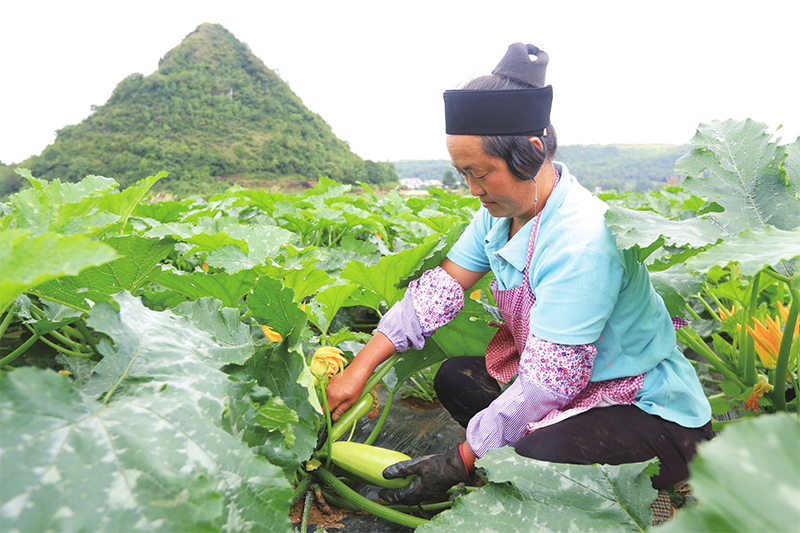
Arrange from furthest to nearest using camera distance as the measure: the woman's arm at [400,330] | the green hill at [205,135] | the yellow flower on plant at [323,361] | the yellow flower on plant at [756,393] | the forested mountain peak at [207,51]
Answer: the forested mountain peak at [207,51] < the green hill at [205,135] < the yellow flower on plant at [756,393] < the woman's arm at [400,330] < the yellow flower on plant at [323,361]

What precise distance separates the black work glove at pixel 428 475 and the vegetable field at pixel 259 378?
0.26 ft

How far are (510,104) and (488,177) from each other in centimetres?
23

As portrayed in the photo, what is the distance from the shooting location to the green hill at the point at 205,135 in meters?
45.2

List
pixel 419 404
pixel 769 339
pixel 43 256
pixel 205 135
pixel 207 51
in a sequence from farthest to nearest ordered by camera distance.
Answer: pixel 207 51 → pixel 205 135 → pixel 419 404 → pixel 769 339 → pixel 43 256

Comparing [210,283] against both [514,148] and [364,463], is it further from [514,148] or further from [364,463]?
[514,148]

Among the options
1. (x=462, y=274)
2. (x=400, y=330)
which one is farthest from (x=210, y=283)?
(x=462, y=274)

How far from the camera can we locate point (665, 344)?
5.18 ft

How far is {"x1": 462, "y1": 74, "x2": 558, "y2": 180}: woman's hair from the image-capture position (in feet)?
4.99

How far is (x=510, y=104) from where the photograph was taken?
1532mm

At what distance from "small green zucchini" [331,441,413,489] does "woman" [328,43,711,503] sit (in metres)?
0.04

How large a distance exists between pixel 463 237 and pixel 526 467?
40.4 inches

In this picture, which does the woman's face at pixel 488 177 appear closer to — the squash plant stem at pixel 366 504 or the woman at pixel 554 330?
the woman at pixel 554 330

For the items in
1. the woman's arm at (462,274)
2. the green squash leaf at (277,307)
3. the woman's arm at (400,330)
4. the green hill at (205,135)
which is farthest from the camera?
the green hill at (205,135)

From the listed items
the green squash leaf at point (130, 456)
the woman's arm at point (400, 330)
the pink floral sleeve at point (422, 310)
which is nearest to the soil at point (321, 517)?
the woman's arm at point (400, 330)
